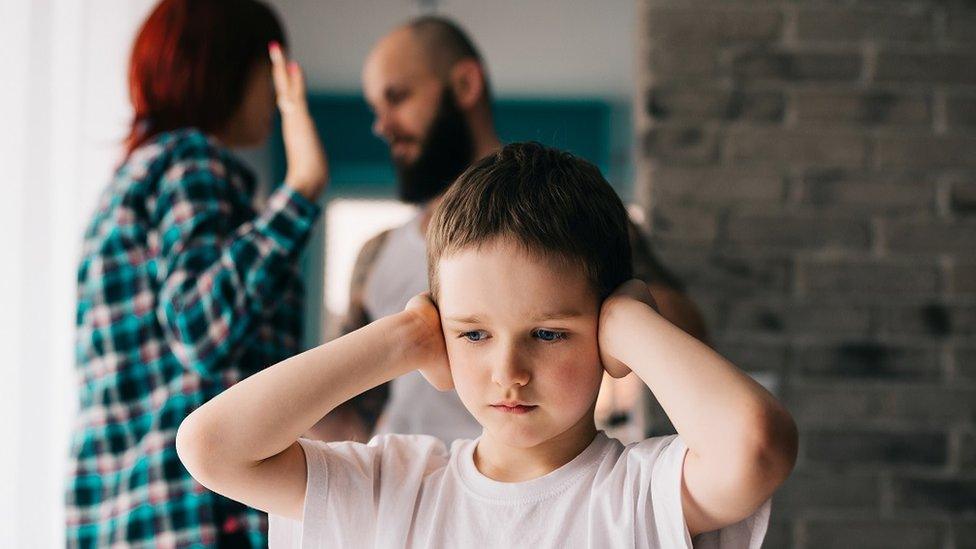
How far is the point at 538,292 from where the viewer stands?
78cm

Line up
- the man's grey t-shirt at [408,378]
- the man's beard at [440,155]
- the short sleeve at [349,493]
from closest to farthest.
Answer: the short sleeve at [349,493] → the man's grey t-shirt at [408,378] → the man's beard at [440,155]

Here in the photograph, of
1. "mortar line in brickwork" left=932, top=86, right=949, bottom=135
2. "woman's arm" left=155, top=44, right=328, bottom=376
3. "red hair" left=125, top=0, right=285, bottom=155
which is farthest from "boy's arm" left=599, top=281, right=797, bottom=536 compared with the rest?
"mortar line in brickwork" left=932, top=86, right=949, bottom=135

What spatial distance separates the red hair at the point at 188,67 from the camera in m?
1.37

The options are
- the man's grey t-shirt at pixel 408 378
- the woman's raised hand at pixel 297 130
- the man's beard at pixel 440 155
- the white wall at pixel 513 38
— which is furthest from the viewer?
the white wall at pixel 513 38

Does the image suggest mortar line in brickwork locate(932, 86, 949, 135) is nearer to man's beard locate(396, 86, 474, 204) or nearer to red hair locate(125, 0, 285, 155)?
man's beard locate(396, 86, 474, 204)

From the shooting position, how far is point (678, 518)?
29.7 inches

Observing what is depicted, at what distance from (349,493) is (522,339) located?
212 millimetres

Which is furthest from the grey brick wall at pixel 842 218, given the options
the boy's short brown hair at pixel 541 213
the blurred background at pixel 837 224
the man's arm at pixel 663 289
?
the boy's short brown hair at pixel 541 213

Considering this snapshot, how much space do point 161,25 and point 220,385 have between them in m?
0.52

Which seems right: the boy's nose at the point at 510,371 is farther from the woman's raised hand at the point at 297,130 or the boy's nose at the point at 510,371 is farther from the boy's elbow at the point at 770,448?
the woman's raised hand at the point at 297,130

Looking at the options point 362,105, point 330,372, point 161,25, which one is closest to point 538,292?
point 330,372

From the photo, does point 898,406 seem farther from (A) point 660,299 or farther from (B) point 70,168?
(B) point 70,168

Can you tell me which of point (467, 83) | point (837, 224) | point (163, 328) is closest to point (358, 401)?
point (163, 328)

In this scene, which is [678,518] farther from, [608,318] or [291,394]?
[291,394]
